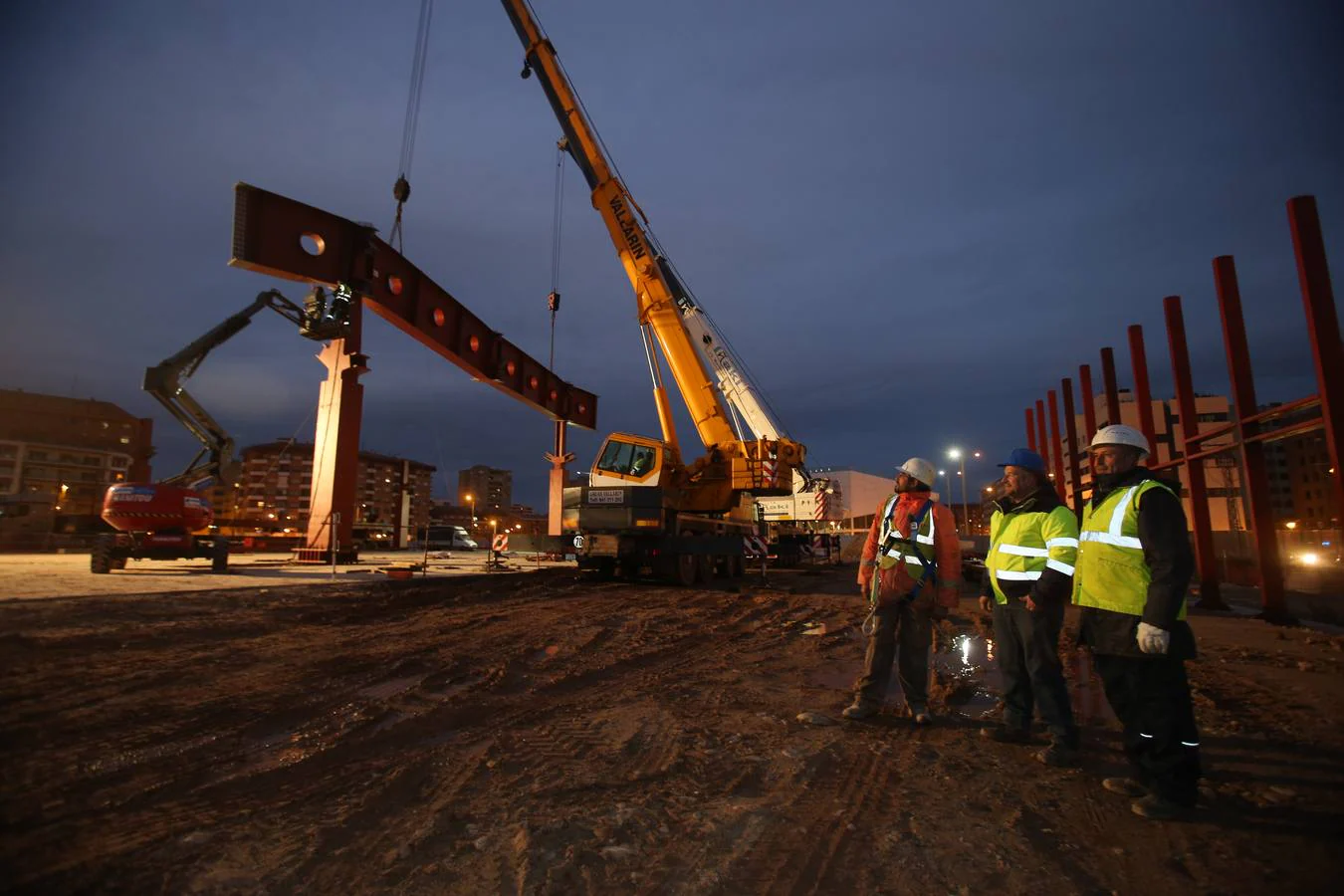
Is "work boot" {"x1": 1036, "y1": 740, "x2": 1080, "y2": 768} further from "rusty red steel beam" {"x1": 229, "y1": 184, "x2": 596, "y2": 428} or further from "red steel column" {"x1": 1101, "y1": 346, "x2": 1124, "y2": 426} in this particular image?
"rusty red steel beam" {"x1": 229, "y1": 184, "x2": 596, "y2": 428}

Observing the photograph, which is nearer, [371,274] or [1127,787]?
[1127,787]

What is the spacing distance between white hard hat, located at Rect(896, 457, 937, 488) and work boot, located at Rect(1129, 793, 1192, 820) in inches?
81.0

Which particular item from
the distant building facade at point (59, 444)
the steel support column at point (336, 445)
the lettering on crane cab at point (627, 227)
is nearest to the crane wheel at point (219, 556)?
the steel support column at point (336, 445)

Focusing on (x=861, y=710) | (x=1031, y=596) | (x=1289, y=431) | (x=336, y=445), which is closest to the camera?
(x=1031, y=596)

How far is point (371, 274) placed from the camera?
602 inches

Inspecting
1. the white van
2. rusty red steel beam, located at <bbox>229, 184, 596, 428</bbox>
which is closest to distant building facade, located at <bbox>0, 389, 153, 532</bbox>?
the white van

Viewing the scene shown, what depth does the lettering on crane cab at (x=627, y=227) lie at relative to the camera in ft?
53.4

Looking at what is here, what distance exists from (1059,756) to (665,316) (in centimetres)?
1364

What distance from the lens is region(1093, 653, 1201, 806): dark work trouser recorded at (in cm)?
272

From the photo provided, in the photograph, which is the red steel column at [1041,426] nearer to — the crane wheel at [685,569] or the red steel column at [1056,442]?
the red steel column at [1056,442]

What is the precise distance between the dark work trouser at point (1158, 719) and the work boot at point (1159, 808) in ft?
0.09

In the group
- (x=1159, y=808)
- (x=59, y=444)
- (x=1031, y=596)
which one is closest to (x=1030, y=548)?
(x=1031, y=596)

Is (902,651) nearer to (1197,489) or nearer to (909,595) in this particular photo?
(909,595)

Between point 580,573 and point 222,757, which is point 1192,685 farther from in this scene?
point 580,573
